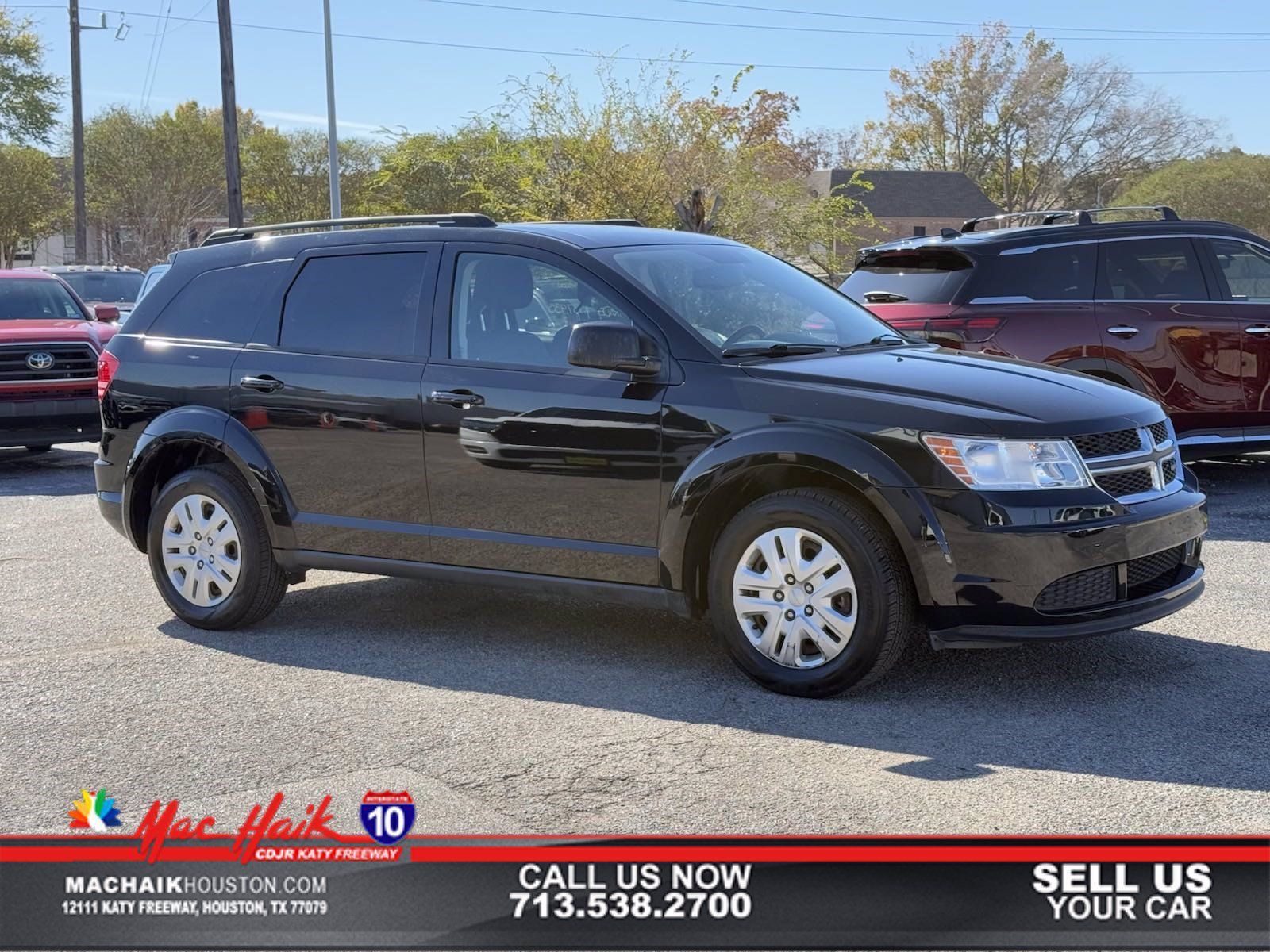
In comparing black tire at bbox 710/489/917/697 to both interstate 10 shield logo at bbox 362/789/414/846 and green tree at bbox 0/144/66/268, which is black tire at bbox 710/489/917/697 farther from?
green tree at bbox 0/144/66/268

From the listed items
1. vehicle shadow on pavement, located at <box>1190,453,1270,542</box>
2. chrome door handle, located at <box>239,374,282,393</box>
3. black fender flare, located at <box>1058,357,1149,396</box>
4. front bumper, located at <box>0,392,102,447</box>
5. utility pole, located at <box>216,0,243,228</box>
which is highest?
utility pole, located at <box>216,0,243,228</box>

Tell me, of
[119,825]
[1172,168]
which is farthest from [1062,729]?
[1172,168]

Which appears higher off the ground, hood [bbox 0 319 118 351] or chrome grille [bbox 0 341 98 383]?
hood [bbox 0 319 118 351]

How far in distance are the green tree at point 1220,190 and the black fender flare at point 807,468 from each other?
66.5m

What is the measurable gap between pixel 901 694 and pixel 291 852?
2.42m

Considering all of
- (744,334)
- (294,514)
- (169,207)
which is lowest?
(294,514)

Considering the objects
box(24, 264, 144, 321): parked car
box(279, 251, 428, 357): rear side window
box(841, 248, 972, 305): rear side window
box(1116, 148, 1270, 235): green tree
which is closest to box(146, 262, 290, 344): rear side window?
box(279, 251, 428, 357): rear side window

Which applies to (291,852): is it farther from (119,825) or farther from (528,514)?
(528,514)

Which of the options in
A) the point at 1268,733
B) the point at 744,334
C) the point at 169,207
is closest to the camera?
the point at 1268,733

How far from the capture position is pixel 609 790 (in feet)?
15.1

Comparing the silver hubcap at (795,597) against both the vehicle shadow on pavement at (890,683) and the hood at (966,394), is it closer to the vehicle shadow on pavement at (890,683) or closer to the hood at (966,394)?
the vehicle shadow on pavement at (890,683)

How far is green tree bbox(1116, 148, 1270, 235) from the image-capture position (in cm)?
6819

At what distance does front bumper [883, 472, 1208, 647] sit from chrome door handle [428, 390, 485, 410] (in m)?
1.91

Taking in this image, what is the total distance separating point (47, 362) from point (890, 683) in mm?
10190
